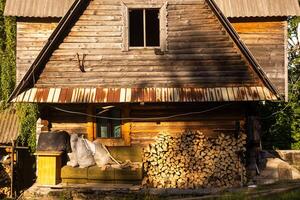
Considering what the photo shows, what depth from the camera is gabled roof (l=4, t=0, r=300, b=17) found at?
1677 cm

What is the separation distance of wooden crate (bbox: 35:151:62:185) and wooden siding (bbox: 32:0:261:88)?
6.71 feet

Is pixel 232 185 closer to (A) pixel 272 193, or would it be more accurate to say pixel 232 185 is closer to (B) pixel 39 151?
(A) pixel 272 193

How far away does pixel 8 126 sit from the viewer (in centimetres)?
1939

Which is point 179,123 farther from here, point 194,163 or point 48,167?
point 48,167

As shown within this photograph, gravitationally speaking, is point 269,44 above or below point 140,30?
below

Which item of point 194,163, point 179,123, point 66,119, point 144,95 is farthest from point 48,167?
point 194,163

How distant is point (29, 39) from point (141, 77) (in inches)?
252

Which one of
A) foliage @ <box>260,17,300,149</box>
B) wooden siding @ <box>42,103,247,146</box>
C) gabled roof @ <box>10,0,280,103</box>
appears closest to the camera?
gabled roof @ <box>10,0,280,103</box>

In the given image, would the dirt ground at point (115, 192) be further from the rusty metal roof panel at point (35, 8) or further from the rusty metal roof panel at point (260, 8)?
the rusty metal roof panel at point (35, 8)

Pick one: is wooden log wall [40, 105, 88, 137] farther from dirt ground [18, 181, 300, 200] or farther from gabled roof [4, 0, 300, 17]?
gabled roof [4, 0, 300, 17]

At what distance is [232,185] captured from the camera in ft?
42.0

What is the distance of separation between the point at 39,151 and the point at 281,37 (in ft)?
32.9

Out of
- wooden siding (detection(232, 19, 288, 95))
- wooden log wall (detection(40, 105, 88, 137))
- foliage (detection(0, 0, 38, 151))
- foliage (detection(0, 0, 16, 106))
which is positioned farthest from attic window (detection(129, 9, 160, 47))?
foliage (detection(0, 0, 16, 106))

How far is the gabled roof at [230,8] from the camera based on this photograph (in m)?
16.8
